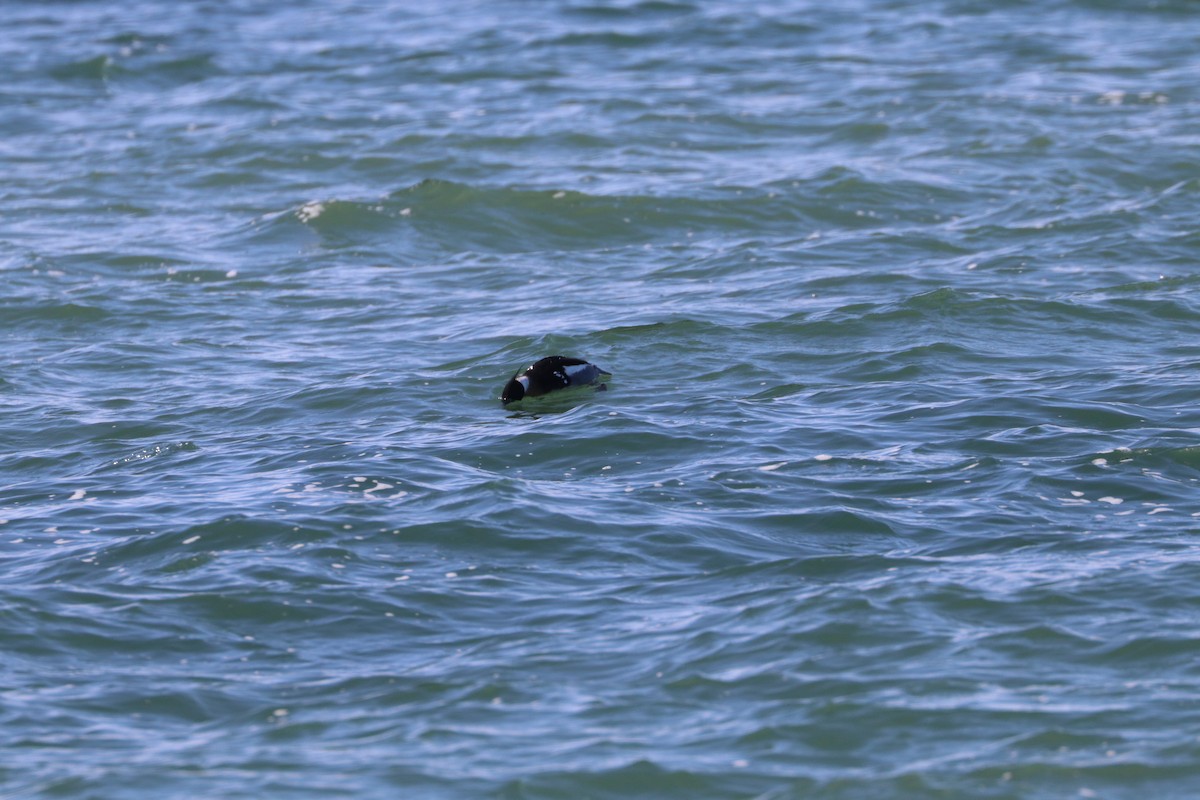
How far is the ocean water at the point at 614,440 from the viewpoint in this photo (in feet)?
24.4

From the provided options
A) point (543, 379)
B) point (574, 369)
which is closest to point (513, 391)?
point (543, 379)

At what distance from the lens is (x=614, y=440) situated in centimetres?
1139

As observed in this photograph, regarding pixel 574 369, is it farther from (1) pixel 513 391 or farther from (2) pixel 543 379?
(1) pixel 513 391

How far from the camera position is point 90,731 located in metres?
7.61

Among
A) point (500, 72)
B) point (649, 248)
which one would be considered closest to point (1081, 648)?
point (649, 248)

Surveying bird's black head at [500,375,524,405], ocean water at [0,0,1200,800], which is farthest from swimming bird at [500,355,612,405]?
ocean water at [0,0,1200,800]

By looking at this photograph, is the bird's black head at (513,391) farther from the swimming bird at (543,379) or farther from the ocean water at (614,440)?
the ocean water at (614,440)

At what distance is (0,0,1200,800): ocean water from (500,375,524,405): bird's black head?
0.24 m

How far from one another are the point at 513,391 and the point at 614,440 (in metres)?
1.15

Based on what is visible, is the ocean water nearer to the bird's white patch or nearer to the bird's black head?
the bird's black head

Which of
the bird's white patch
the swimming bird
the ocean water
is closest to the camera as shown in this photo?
the ocean water

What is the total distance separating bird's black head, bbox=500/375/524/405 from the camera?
12195mm

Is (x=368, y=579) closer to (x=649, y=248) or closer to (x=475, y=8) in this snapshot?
(x=649, y=248)

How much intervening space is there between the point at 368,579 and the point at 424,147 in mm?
12861
